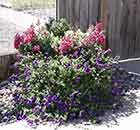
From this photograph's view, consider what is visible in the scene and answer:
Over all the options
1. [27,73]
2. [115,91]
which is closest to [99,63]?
[115,91]

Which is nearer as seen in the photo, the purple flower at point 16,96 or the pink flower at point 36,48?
the purple flower at point 16,96

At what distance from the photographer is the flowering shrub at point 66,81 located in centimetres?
451

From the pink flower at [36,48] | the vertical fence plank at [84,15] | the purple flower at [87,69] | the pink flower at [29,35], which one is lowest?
the purple flower at [87,69]

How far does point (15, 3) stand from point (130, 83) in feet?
19.0

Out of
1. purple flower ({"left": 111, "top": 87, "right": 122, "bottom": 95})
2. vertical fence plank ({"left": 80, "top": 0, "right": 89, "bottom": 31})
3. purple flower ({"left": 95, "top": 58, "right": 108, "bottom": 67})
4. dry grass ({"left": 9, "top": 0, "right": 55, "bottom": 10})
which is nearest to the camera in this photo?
purple flower ({"left": 95, "top": 58, "right": 108, "bottom": 67})

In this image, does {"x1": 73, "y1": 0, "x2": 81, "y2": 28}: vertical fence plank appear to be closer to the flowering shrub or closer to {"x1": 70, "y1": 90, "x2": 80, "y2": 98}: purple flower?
the flowering shrub

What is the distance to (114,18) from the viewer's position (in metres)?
6.38

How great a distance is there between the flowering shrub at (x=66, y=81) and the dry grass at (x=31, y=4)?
16.8 ft

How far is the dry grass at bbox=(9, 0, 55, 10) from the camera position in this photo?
33.4 ft

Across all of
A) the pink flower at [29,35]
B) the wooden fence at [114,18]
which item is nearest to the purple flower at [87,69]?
the pink flower at [29,35]

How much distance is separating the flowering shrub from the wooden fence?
1217 millimetres

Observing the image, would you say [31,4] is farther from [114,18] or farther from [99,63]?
[99,63]

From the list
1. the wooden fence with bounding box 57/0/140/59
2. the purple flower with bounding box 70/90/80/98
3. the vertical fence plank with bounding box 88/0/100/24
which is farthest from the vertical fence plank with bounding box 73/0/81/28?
the purple flower with bounding box 70/90/80/98

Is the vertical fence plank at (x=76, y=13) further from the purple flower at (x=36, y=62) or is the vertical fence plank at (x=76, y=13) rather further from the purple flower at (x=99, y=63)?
the purple flower at (x=99, y=63)
